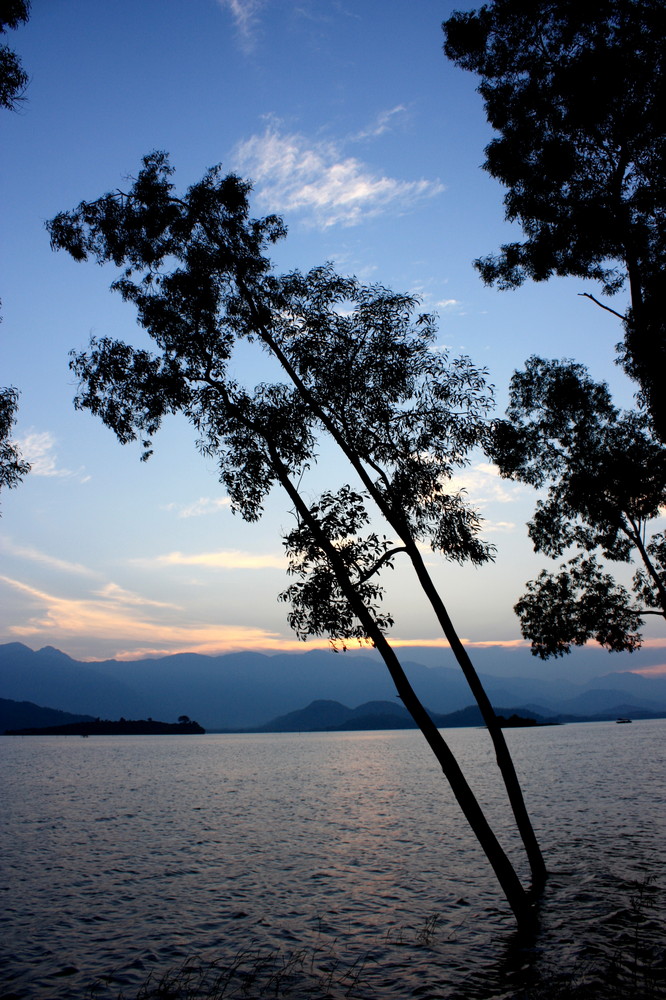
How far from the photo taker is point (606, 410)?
29.9 m

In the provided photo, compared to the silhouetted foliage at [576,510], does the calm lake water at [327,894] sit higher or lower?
lower

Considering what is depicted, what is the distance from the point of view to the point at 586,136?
19766mm

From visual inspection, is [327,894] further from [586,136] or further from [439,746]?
[586,136]

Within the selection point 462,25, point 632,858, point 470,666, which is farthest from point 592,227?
point 632,858

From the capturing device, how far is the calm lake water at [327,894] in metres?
15.4

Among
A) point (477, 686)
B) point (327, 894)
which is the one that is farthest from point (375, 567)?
point (327, 894)

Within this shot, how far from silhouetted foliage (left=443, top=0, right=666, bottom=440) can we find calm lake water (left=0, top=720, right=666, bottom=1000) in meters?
16.1

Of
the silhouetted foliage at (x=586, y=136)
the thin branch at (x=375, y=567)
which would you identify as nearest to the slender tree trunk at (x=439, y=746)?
the thin branch at (x=375, y=567)

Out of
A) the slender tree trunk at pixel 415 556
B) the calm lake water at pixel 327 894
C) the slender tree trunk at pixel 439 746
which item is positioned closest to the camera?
the calm lake water at pixel 327 894

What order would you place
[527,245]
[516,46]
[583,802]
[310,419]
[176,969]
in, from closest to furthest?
[176,969]
[310,419]
[516,46]
[527,245]
[583,802]

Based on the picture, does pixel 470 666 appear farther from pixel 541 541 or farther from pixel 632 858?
pixel 632 858

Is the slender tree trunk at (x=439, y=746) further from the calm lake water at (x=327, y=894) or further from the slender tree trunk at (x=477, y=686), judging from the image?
the slender tree trunk at (x=477, y=686)

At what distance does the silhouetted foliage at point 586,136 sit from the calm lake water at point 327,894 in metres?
16.1

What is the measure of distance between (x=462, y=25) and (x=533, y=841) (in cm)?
2927
